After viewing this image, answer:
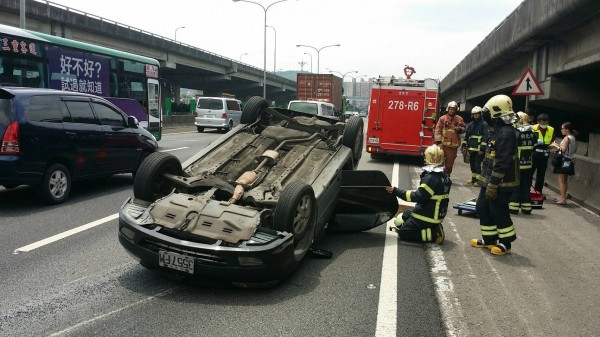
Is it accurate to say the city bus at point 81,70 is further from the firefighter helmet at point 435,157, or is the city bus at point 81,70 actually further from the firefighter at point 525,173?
the firefighter at point 525,173

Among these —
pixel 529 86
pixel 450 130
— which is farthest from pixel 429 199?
pixel 529 86

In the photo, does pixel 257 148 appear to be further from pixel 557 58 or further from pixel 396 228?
pixel 557 58

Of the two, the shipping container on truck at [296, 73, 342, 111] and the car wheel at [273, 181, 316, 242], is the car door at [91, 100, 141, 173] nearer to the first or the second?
the car wheel at [273, 181, 316, 242]

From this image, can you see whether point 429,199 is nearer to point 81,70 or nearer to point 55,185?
point 55,185

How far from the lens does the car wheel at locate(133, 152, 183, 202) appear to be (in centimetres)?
490

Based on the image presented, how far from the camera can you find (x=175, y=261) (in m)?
3.97

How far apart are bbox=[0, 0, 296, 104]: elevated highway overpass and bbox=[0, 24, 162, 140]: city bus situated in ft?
21.1

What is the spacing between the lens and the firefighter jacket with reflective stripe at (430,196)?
224 inches

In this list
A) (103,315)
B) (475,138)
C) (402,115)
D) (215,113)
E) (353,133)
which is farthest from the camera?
(215,113)

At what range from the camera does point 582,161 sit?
9.59 meters

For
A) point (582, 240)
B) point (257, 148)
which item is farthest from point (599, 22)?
point (257, 148)

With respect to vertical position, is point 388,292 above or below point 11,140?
below

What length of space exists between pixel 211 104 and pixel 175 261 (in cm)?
2380

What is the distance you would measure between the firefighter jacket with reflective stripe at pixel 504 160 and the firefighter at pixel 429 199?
1.80ft
